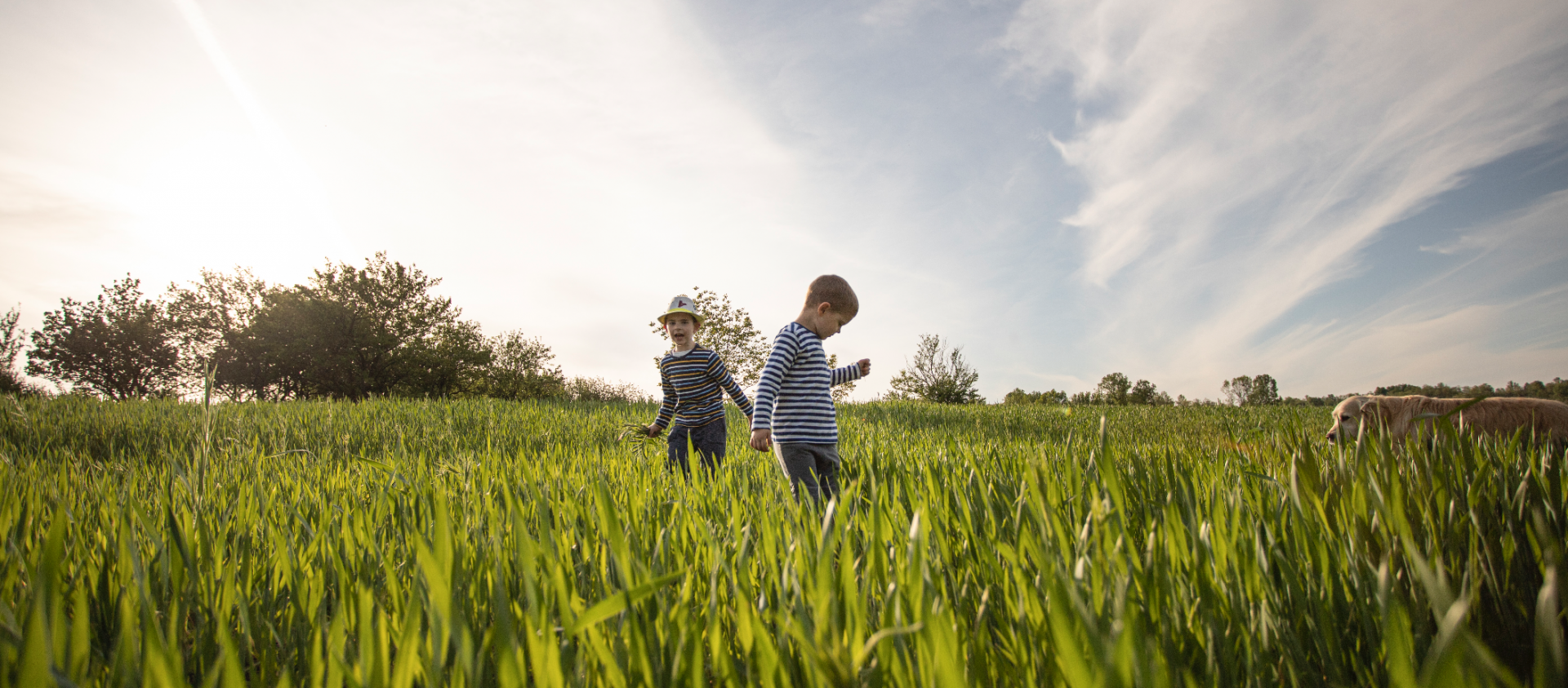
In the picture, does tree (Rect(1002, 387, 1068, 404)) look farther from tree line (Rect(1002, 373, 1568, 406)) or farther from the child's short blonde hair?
the child's short blonde hair

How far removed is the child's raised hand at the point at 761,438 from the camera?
364 centimetres

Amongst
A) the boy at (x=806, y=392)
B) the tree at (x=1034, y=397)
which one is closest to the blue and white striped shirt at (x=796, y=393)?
the boy at (x=806, y=392)

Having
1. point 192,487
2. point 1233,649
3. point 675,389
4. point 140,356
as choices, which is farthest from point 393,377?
point 1233,649

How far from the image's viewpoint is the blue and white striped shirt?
382 cm

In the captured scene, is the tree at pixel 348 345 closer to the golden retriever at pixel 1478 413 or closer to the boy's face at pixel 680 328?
the boy's face at pixel 680 328

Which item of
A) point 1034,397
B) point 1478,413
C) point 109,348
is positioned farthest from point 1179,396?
point 109,348

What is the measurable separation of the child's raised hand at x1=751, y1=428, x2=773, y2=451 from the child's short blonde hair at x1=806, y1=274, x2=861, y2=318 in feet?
2.96

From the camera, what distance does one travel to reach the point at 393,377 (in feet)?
113

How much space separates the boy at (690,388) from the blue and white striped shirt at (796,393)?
1360 mm

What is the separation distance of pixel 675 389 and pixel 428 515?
3505 mm

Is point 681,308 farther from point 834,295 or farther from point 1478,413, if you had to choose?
point 1478,413

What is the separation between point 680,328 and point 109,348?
5213 cm

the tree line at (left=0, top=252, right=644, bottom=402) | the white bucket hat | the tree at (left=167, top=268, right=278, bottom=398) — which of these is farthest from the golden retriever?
the tree at (left=167, top=268, right=278, bottom=398)

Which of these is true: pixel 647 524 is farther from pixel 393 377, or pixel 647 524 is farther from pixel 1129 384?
pixel 1129 384
